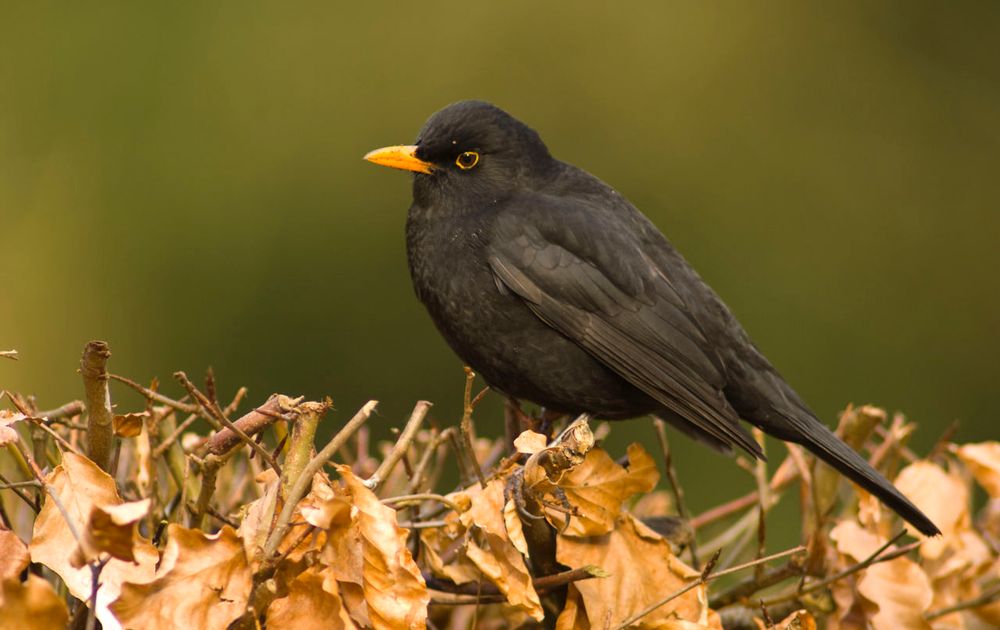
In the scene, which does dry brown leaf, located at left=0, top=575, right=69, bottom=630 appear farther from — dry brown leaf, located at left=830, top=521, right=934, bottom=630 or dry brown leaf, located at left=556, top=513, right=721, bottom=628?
dry brown leaf, located at left=830, top=521, right=934, bottom=630

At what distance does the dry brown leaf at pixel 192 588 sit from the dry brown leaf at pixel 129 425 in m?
0.23

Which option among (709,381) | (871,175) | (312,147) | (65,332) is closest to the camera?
(709,381)

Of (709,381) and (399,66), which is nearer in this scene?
(709,381)

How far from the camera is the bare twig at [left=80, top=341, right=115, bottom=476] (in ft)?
5.08

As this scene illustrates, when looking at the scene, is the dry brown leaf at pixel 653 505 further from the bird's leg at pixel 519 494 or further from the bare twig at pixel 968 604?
the bird's leg at pixel 519 494

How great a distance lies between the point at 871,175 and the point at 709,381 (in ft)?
14.6

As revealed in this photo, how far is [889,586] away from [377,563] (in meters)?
1.04

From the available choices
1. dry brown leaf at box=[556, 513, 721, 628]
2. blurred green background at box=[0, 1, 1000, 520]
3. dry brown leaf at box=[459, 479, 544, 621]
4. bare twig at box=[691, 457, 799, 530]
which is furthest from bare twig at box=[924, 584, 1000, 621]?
blurred green background at box=[0, 1, 1000, 520]

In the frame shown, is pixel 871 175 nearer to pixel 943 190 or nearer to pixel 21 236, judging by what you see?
pixel 943 190

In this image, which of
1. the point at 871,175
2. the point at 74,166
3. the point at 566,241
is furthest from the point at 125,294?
the point at 871,175

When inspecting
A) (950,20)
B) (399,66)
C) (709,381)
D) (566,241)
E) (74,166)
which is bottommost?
(74,166)

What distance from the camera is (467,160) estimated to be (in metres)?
3.32

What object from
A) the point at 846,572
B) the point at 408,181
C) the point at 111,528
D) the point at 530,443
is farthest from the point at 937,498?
the point at 408,181

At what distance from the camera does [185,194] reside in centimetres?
614
